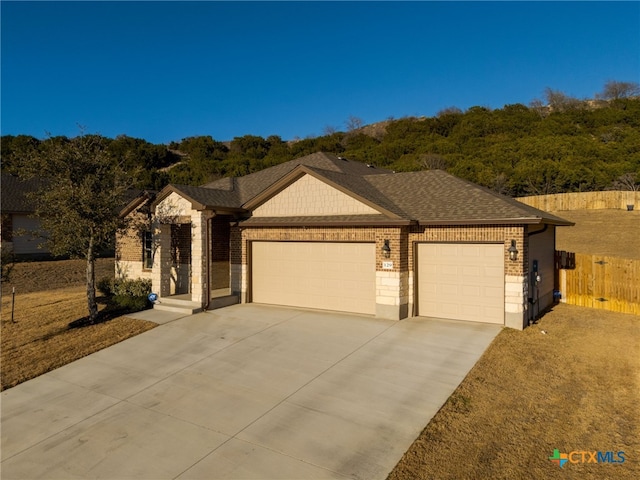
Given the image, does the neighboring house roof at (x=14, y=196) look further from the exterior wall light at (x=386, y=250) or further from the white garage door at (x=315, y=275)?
the exterior wall light at (x=386, y=250)

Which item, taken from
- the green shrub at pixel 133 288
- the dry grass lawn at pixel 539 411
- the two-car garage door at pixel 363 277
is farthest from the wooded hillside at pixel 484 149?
the dry grass lawn at pixel 539 411

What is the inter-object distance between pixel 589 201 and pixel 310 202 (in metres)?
30.2

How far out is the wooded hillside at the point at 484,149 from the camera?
39312mm

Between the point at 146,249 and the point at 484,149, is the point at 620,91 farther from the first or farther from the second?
the point at 146,249

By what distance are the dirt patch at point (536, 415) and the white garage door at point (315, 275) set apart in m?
4.45

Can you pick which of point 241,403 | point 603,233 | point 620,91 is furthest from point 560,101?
point 241,403

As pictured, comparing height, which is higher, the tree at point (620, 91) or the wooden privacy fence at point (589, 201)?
the tree at point (620, 91)

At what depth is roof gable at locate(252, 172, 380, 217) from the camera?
44.1 feet

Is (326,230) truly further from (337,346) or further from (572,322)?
(572,322)

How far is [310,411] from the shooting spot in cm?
680

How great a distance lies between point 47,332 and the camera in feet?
38.1

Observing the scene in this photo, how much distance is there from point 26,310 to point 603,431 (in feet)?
56.6

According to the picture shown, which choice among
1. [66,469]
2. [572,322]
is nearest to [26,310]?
[66,469]

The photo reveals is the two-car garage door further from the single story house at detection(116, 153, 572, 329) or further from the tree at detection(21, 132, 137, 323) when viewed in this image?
the tree at detection(21, 132, 137, 323)
